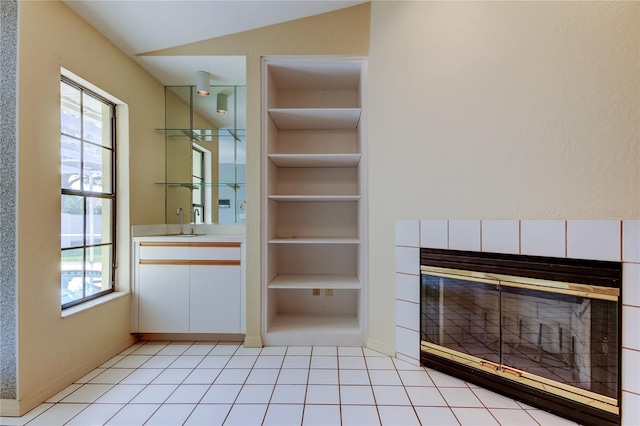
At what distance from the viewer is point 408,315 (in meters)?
2.14

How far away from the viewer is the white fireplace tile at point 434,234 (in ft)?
6.46

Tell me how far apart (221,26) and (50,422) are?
279 centimetres

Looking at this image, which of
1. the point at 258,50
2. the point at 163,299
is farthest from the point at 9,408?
the point at 258,50

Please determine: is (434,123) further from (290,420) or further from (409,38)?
(290,420)

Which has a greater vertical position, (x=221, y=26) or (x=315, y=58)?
(x=221, y=26)

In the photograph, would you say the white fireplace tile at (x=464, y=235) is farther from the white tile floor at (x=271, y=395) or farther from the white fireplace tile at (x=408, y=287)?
the white tile floor at (x=271, y=395)

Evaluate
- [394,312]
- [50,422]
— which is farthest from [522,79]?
[50,422]

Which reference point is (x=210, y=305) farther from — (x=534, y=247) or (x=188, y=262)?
(x=534, y=247)

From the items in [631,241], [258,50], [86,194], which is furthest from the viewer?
[258,50]

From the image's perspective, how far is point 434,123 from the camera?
2.02 m

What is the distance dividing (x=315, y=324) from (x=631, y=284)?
207cm

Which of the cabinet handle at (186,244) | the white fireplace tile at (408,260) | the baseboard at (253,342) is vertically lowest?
the baseboard at (253,342)

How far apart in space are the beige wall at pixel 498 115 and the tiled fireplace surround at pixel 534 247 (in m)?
0.07

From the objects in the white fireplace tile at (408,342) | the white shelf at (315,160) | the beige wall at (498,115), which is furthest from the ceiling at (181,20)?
the white fireplace tile at (408,342)
